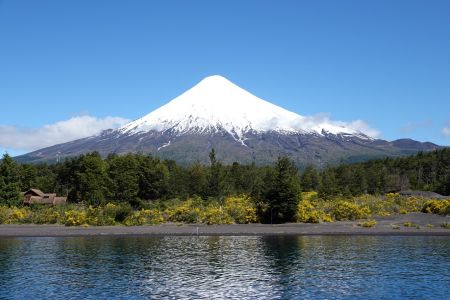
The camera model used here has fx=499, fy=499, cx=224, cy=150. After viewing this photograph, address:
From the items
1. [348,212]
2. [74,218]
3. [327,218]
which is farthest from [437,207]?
[74,218]

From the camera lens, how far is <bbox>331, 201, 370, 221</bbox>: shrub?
193 ft

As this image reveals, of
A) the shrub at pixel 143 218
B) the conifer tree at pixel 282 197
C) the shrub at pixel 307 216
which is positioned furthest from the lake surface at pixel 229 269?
the shrub at pixel 143 218

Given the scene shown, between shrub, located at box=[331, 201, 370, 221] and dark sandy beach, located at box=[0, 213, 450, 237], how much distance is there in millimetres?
2629

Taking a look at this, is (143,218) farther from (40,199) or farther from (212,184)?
(40,199)

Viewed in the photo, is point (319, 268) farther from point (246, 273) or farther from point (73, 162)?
point (73, 162)

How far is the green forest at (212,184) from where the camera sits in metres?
57.7

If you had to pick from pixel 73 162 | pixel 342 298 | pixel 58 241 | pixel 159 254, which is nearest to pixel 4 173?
pixel 73 162

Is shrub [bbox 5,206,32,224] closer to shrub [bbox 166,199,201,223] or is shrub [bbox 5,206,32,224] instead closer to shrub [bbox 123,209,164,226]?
shrub [bbox 123,209,164,226]

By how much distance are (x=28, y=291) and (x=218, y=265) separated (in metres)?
11.5

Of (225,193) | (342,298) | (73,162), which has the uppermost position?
(73,162)

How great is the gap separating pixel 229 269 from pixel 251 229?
72.8ft

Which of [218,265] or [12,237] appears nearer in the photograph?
[218,265]

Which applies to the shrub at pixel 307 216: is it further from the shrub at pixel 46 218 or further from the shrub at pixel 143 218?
the shrub at pixel 46 218

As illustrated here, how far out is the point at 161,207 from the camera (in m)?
68.9
